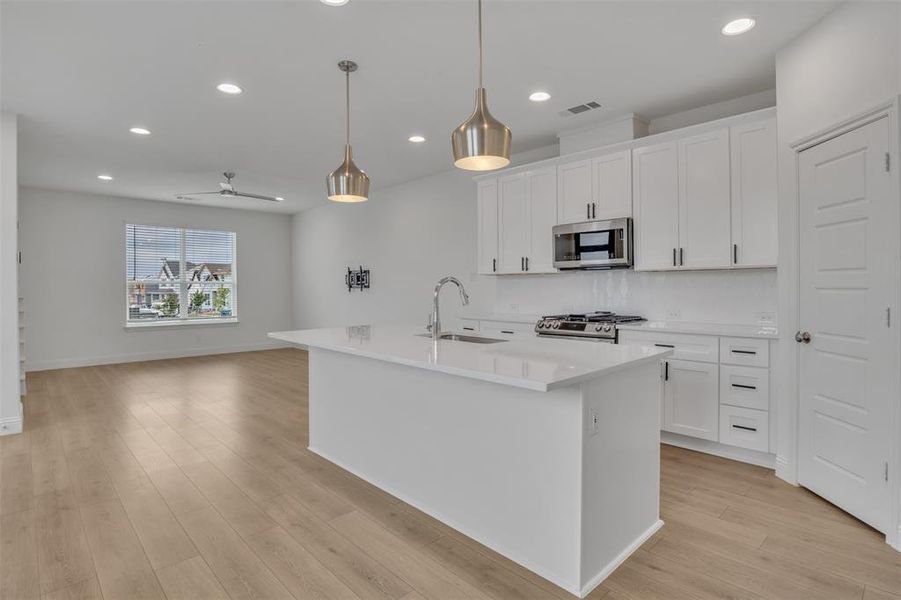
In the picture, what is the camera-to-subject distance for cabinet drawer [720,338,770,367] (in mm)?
3191

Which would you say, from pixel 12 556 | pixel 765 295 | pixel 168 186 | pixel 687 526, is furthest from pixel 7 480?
pixel 765 295

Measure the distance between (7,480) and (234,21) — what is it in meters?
3.27

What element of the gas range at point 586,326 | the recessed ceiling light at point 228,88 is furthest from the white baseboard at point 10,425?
the gas range at point 586,326

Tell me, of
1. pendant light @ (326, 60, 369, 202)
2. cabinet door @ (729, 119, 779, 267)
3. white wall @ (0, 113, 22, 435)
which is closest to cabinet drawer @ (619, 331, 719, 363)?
cabinet door @ (729, 119, 779, 267)

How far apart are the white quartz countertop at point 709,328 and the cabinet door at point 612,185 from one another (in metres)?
1.00

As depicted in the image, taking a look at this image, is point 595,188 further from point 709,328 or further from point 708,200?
point 709,328

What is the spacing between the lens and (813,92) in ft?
9.22

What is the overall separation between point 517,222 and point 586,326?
1505 mm

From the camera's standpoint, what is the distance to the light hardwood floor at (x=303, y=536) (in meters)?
1.97

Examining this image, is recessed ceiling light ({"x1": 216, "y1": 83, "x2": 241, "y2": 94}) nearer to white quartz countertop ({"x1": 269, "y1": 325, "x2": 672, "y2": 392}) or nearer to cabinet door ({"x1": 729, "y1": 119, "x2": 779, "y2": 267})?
white quartz countertop ({"x1": 269, "y1": 325, "x2": 672, "y2": 392})

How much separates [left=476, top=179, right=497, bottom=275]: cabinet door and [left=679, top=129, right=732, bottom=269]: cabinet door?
1.96 m

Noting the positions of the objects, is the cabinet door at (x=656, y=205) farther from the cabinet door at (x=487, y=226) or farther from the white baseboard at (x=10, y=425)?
the white baseboard at (x=10, y=425)

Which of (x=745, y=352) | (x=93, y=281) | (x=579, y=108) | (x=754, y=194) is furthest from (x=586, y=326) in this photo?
(x=93, y=281)

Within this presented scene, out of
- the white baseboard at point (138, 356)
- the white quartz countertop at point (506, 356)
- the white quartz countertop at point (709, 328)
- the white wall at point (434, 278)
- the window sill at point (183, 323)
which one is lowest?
the white baseboard at point (138, 356)
